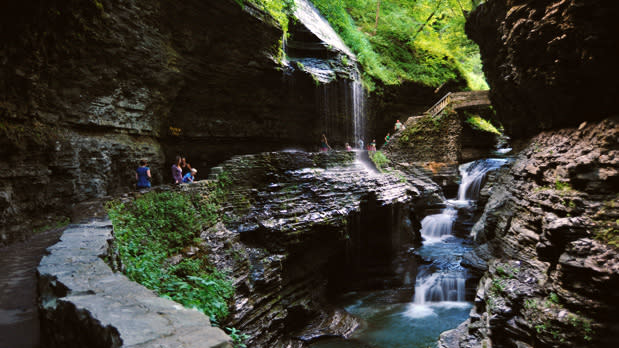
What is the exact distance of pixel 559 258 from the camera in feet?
19.0

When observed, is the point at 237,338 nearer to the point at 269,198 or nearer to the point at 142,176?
the point at 269,198

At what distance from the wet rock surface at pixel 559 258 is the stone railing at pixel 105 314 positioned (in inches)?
250

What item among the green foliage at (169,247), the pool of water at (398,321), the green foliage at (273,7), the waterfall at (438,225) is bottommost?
the pool of water at (398,321)

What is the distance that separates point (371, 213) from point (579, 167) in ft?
22.5

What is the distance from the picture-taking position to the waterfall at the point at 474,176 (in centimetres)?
1666

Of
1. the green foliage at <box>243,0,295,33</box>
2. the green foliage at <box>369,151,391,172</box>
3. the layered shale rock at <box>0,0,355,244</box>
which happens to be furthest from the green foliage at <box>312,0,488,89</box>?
the green foliage at <box>243,0,295,33</box>

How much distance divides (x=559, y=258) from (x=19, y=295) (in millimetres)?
8666

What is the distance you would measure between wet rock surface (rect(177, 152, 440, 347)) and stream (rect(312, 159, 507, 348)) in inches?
21.4

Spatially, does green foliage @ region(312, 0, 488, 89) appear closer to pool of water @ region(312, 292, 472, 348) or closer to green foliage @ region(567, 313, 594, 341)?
pool of water @ region(312, 292, 472, 348)

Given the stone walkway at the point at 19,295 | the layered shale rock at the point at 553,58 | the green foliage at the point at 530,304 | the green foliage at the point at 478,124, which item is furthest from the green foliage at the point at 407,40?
the stone walkway at the point at 19,295

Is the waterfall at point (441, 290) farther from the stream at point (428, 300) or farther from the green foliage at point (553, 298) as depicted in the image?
the green foliage at point (553, 298)

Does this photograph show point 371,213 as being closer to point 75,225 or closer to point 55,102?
point 75,225

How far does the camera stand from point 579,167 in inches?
255

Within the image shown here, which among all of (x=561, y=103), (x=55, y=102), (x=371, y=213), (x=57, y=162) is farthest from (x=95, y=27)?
(x=561, y=103)
